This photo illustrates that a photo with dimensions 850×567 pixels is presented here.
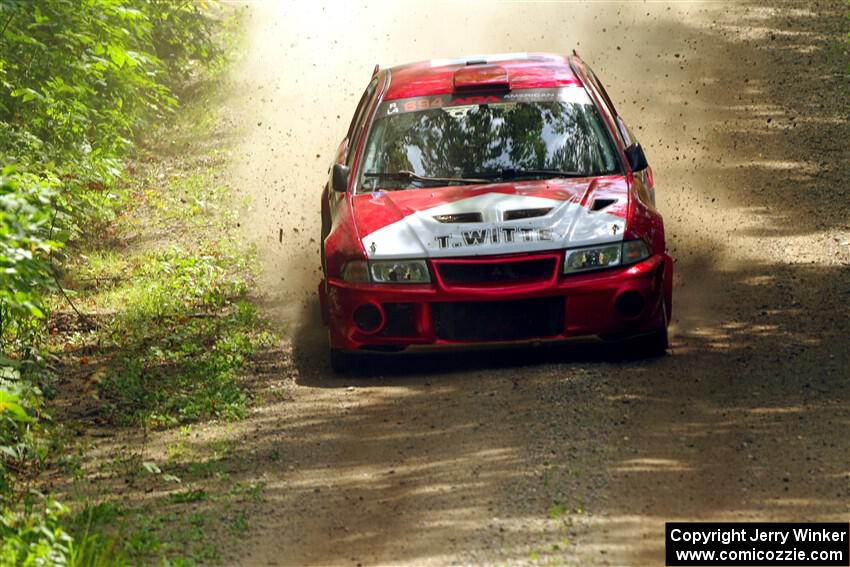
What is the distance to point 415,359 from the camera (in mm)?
9992

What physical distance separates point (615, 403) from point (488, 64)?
11.8 ft

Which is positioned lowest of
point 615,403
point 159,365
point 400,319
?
point 159,365

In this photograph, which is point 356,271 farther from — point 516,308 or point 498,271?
point 516,308

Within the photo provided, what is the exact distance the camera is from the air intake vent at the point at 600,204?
372 inches

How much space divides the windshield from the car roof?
0.12 metres

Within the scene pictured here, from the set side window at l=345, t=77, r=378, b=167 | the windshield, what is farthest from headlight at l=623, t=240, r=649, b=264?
side window at l=345, t=77, r=378, b=167

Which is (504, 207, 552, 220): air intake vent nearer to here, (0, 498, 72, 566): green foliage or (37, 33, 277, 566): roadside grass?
(37, 33, 277, 566): roadside grass

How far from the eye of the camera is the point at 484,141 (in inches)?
404

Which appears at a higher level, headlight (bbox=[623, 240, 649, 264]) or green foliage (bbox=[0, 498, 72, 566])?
green foliage (bbox=[0, 498, 72, 566])

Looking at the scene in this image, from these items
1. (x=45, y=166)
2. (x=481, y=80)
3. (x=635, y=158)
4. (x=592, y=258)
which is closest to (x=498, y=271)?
(x=592, y=258)

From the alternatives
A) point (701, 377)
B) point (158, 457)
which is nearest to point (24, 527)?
point (158, 457)

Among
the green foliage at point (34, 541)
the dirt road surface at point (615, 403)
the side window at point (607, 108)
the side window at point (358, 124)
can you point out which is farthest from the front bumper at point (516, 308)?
the green foliage at point (34, 541)

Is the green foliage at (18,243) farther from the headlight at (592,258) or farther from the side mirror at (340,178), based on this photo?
the headlight at (592,258)

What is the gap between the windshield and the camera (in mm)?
10062
